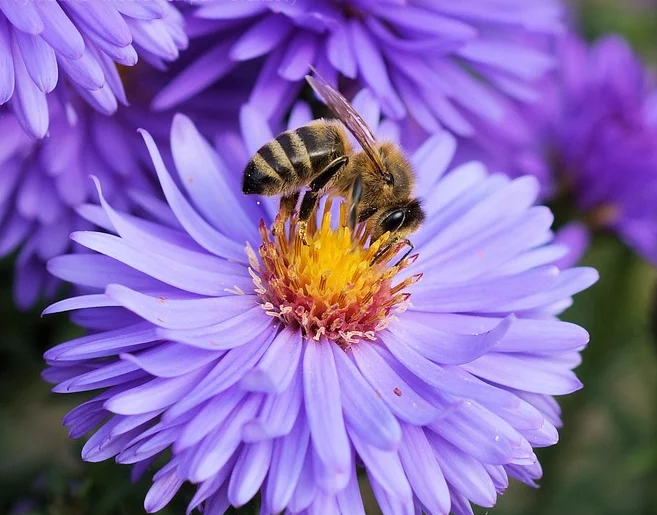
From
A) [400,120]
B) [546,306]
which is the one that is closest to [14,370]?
[400,120]

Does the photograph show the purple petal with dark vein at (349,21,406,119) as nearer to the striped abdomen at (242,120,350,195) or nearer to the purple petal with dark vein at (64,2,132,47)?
the striped abdomen at (242,120,350,195)

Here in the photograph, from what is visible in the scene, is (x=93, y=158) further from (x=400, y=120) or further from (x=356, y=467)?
(x=356, y=467)

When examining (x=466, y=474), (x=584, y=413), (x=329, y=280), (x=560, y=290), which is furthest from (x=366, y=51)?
(x=584, y=413)

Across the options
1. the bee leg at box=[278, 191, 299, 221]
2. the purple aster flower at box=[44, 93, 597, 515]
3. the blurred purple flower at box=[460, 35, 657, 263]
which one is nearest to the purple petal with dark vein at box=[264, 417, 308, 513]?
the purple aster flower at box=[44, 93, 597, 515]

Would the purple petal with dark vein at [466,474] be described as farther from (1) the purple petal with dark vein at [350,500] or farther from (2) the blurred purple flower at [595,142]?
(2) the blurred purple flower at [595,142]

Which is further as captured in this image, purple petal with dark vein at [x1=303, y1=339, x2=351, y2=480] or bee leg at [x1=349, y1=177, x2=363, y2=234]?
bee leg at [x1=349, y1=177, x2=363, y2=234]

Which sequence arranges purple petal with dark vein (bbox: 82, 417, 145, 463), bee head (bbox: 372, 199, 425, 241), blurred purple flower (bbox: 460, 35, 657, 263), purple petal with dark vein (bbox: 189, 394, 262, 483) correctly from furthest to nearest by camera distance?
blurred purple flower (bbox: 460, 35, 657, 263) → bee head (bbox: 372, 199, 425, 241) → purple petal with dark vein (bbox: 82, 417, 145, 463) → purple petal with dark vein (bbox: 189, 394, 262, 483)
